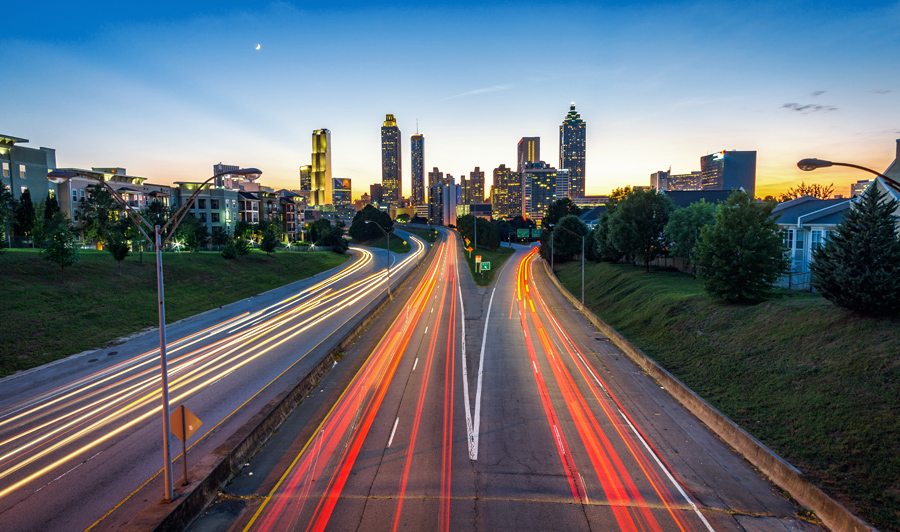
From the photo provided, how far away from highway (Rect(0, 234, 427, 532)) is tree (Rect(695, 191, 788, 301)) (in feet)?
84.4

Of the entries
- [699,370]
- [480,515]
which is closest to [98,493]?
[480,515]

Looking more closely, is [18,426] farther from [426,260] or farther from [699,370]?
[426,260]

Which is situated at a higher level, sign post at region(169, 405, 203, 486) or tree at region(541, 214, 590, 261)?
tree at region(541, 214, 590, 261)

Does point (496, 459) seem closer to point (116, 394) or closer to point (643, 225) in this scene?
point (116, 394)

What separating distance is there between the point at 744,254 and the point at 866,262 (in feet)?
27.3

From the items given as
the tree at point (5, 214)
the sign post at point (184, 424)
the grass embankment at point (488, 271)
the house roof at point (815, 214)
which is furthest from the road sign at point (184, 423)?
the grass embankment at point (488, 271)

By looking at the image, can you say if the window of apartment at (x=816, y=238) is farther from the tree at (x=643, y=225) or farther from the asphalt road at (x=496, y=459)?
the asphalt road at (x=496, y=459)

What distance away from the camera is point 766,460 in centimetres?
1340

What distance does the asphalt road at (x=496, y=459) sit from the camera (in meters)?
11.2

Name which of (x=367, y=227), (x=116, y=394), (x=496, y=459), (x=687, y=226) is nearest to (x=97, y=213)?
(x=116, y=394)

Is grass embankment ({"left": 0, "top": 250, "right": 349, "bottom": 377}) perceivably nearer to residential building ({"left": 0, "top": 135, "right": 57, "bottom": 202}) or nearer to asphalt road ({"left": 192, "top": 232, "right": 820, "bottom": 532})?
asphalt road ({"left": 192, "top": 232, "right": 820, "bottom": 532})

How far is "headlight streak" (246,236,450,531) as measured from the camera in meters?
11.1

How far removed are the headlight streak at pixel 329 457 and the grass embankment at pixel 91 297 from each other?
60.5ft

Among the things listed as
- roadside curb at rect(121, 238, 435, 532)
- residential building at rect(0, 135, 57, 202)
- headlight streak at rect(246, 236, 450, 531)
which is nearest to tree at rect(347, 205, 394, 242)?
residential building at rect(0, 135, 57, 202)
